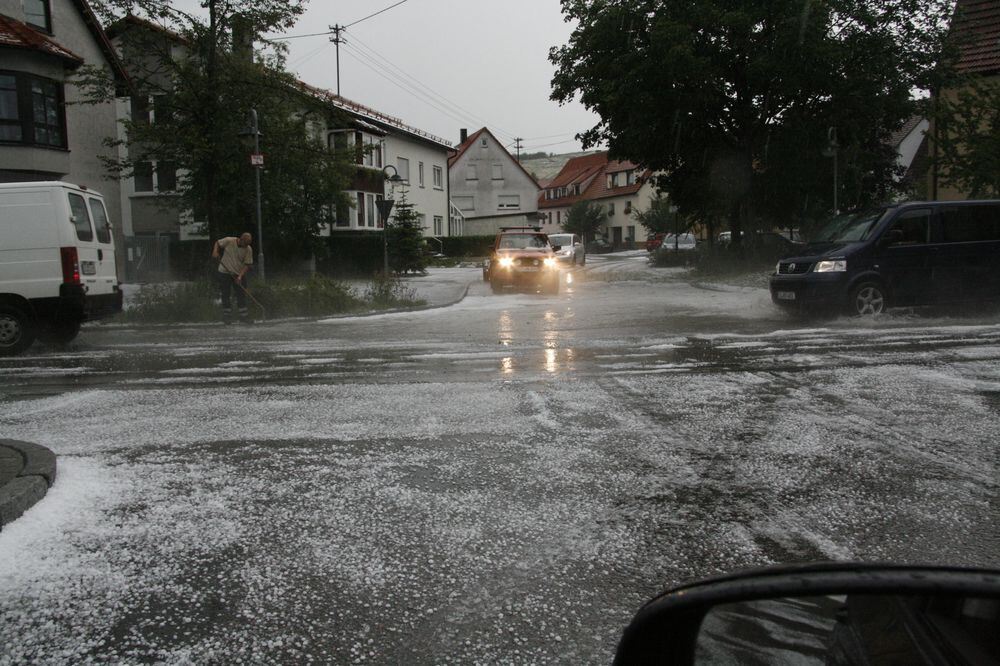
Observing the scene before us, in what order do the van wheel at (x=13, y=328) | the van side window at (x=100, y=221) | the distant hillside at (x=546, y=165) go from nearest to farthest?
Answer: the van wheel at (x=13, y=328)
the van side window at (x=100, y=221)
the distant hillside at (x=546, y=165)

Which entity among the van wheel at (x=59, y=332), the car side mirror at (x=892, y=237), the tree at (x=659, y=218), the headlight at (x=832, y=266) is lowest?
the van wheel at (x=59, y=332)

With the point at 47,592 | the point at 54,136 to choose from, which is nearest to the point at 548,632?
the point at 47,592

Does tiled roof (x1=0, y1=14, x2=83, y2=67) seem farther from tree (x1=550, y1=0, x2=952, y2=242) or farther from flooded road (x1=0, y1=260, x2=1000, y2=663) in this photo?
flooded road (x1=0, y1=260, x2=1000, y2=663)

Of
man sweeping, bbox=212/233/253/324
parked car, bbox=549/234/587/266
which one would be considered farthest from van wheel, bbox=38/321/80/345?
parked car, bbox=549/234/587/266

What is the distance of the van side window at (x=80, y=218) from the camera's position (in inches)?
470

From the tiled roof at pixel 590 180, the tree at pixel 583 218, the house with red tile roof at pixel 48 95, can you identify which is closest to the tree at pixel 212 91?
the house with red tile roof at pixel 48 95

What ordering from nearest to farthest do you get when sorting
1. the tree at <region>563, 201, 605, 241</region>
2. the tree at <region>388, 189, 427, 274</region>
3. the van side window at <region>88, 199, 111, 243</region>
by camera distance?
the van side window at <region>88, 199, 111, 243</region> < the tree at <region>388, 189, 427, 274</region> < the tree at <region>563, 201, 605, 241</region>

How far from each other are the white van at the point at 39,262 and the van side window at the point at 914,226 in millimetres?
13173

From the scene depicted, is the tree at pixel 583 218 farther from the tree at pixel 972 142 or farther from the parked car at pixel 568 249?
the tree at pixel 972 142

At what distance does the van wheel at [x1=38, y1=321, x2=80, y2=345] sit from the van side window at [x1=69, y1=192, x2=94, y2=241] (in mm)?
1384

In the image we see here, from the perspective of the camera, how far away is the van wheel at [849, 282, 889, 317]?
13.0 m

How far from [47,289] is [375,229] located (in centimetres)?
3095

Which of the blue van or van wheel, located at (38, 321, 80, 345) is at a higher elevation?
the blue van

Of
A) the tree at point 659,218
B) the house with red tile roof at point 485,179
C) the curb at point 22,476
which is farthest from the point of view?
the house with red tile roof at point 485,179
